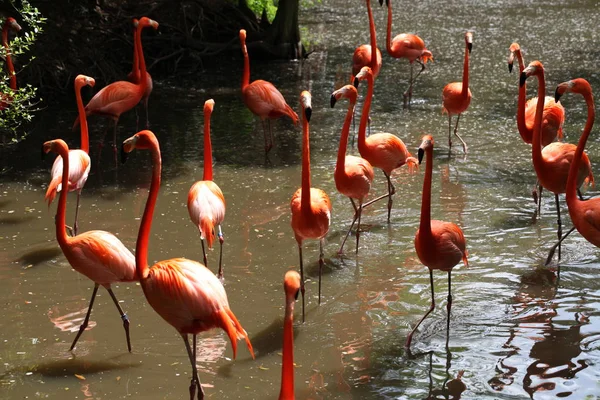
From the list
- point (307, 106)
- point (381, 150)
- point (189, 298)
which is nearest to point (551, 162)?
point (381, 150)

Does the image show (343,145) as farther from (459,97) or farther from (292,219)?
(459,97)

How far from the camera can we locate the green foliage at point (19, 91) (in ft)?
17.3

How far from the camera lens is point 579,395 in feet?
12.9

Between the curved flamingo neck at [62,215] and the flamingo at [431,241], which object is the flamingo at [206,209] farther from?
the flamingo at [431,241]

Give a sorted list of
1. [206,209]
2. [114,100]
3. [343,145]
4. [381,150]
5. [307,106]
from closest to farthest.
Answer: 1. [307,106]
2. [206,209]
3. [343,145]
4. [381,150]
5. [114,100]

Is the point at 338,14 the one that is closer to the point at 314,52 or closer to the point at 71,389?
the point at 314,52

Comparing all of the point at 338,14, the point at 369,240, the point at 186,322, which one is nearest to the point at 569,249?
the point at 369,240

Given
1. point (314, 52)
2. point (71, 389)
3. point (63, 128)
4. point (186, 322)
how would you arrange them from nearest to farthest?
point (186, 322), point (71, 389), point (63, 128), point (314, 52)

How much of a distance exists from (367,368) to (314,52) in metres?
8.77

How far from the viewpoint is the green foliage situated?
208 inches

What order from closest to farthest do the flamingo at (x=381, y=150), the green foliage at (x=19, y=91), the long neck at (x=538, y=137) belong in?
the green foliage at (x=19, y=91) < the long neck at (x=538, y=137) < the flamingo at (x=381, y=150)

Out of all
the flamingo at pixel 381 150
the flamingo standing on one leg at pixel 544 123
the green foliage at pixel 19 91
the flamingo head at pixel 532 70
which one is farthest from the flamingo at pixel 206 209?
the flamingo standing on one leg at pixel 544 123

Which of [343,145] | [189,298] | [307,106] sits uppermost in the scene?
[307,106]

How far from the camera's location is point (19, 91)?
18.0 feet
